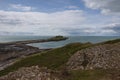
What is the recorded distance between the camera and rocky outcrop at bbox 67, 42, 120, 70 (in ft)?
135

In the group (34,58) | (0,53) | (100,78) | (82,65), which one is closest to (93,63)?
(82,65)

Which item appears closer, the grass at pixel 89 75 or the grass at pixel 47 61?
the grass at pixel 89 75

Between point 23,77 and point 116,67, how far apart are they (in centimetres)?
1839

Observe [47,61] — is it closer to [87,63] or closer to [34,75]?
[87,63]

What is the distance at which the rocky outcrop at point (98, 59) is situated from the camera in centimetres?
4121

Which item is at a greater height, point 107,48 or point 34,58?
point 107,48

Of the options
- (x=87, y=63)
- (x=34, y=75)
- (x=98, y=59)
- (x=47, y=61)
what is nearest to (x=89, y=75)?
(x=34, y=75)

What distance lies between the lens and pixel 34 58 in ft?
231

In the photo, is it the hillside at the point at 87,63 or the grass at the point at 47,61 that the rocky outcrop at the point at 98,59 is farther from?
the grass at the point at 47,61

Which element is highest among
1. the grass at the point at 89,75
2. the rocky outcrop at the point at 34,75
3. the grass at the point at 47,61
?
the rocky outcrop at the point at 34,75

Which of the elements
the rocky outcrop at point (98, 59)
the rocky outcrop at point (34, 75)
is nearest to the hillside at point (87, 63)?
the rocky outcrop at point (98, 59)

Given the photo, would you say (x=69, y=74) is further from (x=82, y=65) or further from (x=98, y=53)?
(x=98, y=53)

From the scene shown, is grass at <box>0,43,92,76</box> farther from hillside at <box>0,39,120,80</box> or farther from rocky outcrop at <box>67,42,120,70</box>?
rocky outcrop at <box>67,42,120,70</box>

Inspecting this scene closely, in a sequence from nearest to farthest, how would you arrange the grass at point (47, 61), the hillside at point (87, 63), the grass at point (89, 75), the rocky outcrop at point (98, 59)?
the grass at point (89, 75) → the hillside at point (87, 63) → the rocky outcrop at point (98, 59) → the grass at point (47, 61)
